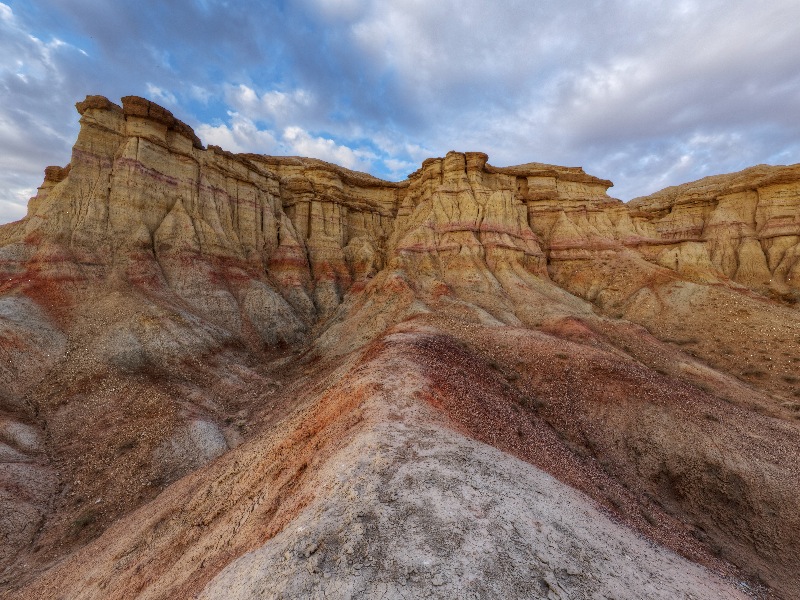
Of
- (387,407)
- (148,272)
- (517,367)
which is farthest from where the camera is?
(148,272)

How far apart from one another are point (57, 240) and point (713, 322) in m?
50.1

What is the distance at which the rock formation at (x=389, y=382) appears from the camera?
5.97 m

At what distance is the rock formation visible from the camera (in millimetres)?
5969

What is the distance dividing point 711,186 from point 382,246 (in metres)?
42.6

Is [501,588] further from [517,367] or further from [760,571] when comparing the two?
[517,367]

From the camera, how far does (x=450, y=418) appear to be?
962cm

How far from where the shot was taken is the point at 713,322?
2748 cm

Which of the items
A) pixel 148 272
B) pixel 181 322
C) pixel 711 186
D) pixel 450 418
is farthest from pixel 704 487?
pixel 711 186

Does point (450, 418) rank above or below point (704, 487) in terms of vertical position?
above

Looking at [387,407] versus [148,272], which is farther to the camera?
[148,272]

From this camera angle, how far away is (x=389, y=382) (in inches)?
446

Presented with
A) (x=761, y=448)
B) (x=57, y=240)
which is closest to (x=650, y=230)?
(x=761, y=448)

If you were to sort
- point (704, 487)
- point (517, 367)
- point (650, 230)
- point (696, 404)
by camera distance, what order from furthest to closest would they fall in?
point (650, 230) < point (517, 367) < point (696, 404) < point (704, 487)

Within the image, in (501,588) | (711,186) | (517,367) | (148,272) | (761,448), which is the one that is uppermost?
(711,186)
